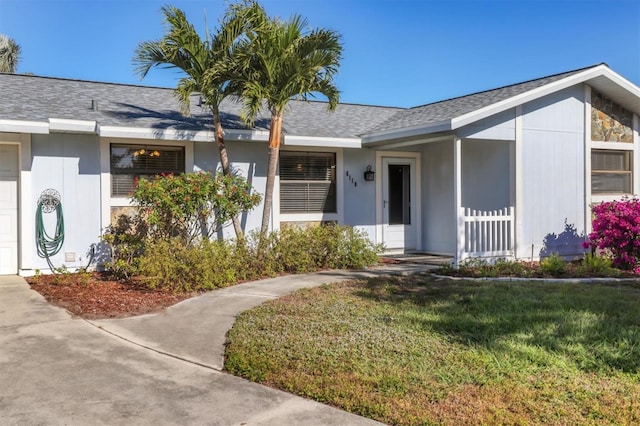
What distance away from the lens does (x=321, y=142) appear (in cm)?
1087

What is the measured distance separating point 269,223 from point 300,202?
0.86m

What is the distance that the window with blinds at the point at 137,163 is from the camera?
9.75 meters

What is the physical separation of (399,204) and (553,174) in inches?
132

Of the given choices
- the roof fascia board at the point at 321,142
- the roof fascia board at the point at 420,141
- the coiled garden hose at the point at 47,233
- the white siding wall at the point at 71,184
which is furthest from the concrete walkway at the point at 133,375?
the roof fascia board at the point at 420,141

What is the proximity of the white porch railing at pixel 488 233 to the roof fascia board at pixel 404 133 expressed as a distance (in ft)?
5.14

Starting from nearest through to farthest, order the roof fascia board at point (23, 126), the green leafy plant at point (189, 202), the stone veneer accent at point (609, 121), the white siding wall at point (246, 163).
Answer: the roof fascia board at point (23, 126) < the green leafy plant at point (189, 202) < the white siding wall at point (246, 163) < the stone veneer accent at point (609, 121)

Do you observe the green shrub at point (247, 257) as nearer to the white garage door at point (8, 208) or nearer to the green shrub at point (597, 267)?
the white garage door at point (8, 208)

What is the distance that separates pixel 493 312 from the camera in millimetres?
6234

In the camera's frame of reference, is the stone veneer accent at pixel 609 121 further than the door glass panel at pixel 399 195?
No

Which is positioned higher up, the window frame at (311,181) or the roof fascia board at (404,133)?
the roof fascia board at (404,133)

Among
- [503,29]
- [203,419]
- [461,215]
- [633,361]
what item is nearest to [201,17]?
[461,215]

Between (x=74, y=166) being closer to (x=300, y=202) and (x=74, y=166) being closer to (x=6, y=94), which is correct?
(x=6, y=94)

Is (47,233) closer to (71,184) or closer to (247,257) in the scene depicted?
(71,184)

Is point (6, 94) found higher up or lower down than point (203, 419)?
higher up
